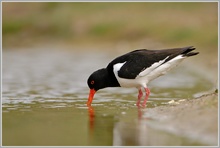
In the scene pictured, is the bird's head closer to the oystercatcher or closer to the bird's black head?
the bird's black head

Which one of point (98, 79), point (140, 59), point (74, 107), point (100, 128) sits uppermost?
point (140, 59)

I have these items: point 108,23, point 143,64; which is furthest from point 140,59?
point 108,23

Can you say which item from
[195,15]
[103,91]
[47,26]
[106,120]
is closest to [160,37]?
[195,15]

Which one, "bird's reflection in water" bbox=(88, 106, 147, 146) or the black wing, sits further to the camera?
the black wing

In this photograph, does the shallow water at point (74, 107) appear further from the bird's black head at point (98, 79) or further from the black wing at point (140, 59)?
the black wing at point (140, 59)

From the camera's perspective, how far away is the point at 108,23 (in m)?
32.3

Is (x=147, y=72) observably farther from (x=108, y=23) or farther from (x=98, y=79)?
(x=108, y=23)

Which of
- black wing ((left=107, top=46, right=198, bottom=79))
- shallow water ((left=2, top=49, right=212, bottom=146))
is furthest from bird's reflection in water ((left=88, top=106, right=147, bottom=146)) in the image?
black wing ((left=107, top=46, right=198, bottom=79))

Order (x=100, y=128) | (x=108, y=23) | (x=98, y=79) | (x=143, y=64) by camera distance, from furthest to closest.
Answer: (x=108, y=23)
(x=98, y=79)
(x=143, y=64)
(x=100, y=128)

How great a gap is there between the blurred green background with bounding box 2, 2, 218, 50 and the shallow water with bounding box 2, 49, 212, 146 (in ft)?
22.7

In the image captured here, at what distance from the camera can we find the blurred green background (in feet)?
90.5

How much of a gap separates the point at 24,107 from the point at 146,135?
3.81 meters

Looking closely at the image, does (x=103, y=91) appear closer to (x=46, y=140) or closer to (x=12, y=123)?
(x=12, y=123)

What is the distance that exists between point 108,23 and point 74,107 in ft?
70.3
